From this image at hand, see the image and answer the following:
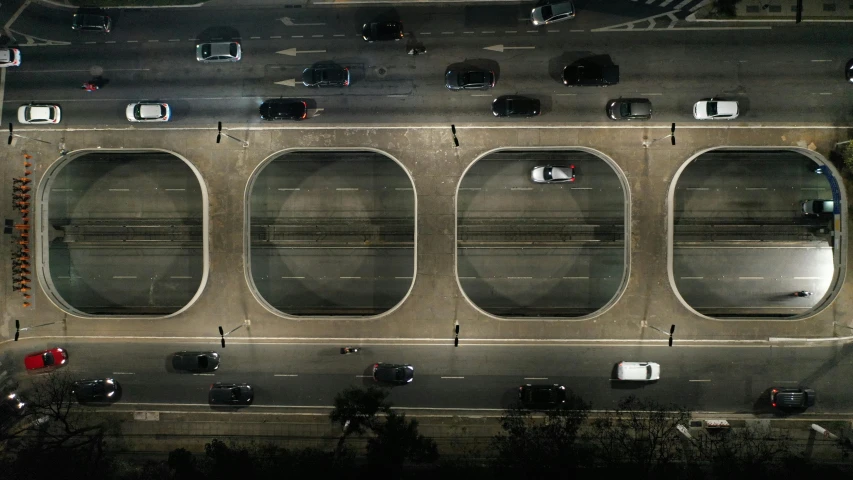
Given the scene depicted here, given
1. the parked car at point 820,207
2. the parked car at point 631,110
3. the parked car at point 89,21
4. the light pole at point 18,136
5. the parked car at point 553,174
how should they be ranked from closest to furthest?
the parked car at point 631,110 → the parked car at point 89,21 → the light pole at point 18,136 → the parked car at point 820,207 → the parked car at point 553,174

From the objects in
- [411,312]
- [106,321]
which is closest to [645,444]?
[411,312]

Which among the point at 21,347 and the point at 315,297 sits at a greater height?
the point at 315,297

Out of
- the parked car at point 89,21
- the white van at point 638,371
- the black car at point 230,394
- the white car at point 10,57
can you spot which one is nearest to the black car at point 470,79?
the white van at point 638,371

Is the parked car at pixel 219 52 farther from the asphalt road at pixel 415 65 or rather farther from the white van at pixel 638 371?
the white van at pixel 638 371

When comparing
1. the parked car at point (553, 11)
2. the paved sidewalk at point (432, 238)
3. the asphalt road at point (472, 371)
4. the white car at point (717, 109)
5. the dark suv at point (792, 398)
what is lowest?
the dark suv at point (792, 398)

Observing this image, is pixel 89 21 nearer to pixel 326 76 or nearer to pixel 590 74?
pixel 326 76

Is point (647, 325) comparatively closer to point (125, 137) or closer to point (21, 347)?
point (125, 137)
